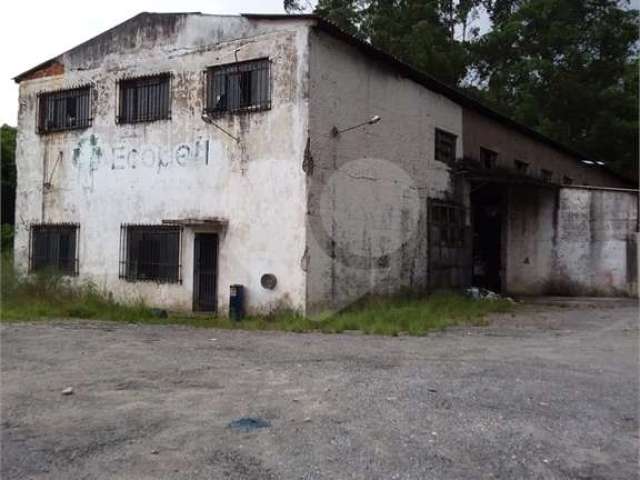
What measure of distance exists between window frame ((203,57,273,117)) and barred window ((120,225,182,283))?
9.17ft

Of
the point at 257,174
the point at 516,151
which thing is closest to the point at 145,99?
the point at 257,174

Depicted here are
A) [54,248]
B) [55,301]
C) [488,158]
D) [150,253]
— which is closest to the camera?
[55,301]

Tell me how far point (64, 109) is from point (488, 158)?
12.4 metres

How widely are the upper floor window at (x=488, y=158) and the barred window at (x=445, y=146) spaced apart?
1.89m

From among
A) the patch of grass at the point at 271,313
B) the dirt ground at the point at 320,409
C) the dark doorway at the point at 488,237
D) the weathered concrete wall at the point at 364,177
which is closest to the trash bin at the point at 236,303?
the patch of grass at the point at 271,313

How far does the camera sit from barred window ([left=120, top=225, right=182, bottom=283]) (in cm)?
1341

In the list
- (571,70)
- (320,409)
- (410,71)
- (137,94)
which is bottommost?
(320,409)

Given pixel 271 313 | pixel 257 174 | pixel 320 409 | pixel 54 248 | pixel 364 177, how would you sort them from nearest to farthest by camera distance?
pixel 320 409 → pixel 271 313 → pixel 257 174 → pixel 364 177 → pixel 54 248

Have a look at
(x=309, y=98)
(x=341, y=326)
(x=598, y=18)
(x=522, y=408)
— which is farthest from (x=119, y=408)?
(x=598, y=18)

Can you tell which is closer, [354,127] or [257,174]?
[257,174]

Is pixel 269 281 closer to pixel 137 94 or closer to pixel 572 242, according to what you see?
pixel 137 94

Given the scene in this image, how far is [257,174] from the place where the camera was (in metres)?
12.4

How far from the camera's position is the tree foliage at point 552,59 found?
28094 mm

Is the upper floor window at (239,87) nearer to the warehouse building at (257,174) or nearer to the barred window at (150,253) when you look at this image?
the warehouse building at (257,174)
